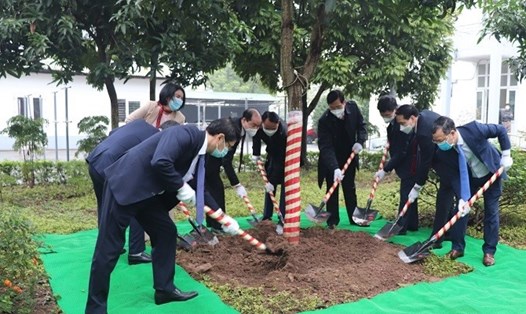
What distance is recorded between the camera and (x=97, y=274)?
312cm

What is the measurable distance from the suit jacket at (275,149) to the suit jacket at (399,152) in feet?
3.90

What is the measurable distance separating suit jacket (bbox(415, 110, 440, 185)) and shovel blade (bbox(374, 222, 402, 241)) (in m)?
0.64


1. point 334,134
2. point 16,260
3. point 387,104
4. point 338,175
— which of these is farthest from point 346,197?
point 16,260

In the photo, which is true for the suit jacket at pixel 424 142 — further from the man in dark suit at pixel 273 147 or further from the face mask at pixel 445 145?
the man in dark suit at pixel 273 147

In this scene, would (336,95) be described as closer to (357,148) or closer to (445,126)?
(357,148)

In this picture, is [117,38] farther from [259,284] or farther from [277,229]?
[259,284]

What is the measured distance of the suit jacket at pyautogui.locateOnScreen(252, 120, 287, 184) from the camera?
5.34 meters

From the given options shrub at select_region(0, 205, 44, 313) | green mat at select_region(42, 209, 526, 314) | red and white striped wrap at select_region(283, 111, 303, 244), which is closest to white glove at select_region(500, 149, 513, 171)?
green mat at select_region(42, 209, 526, 314)

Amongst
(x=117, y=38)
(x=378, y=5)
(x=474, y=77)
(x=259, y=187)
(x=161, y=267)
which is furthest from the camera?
(x=474, y=77)

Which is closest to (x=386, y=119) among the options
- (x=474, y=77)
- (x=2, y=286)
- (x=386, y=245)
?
(x=386, y=245)

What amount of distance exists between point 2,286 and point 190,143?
156 centimetres

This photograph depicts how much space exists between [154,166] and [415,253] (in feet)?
8.30

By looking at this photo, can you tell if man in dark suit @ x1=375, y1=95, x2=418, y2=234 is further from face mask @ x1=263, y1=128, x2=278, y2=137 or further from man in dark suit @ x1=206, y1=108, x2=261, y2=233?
man in dark suit @ x1=206, y1=108, x2=261, y2=233

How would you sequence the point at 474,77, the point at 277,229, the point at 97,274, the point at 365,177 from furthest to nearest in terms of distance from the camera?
the point at 474,77 → the point at 365,177 → the point at 277,229 → the point at 97,274
